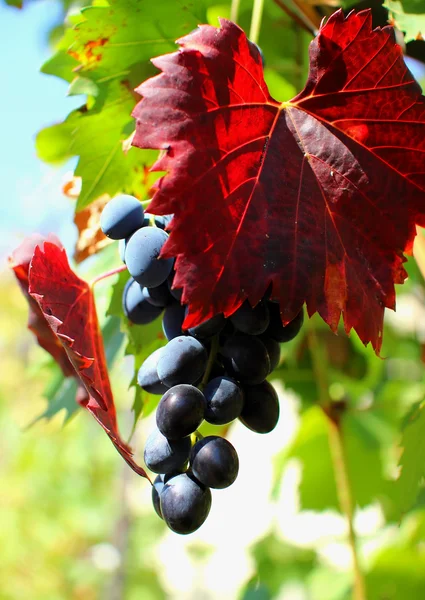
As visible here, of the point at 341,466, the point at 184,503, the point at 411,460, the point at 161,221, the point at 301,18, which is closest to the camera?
the point at 184,503

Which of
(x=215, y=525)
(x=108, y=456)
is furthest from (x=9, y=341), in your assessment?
Answer: (x=215, y=525)

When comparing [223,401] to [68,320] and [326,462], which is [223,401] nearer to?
[68,320]

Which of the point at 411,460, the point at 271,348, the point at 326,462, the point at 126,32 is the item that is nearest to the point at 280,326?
the point at 271,348

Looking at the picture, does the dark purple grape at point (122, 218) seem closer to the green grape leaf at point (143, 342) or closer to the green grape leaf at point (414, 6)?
the green grape leaf at point (143, 342)


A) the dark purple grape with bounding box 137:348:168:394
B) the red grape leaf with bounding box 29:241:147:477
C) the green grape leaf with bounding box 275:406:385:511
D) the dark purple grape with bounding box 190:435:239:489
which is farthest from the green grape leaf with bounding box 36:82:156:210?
the green grape leaf with bounding box 275:406:385:511

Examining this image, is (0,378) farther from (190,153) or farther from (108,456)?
(190,153)
